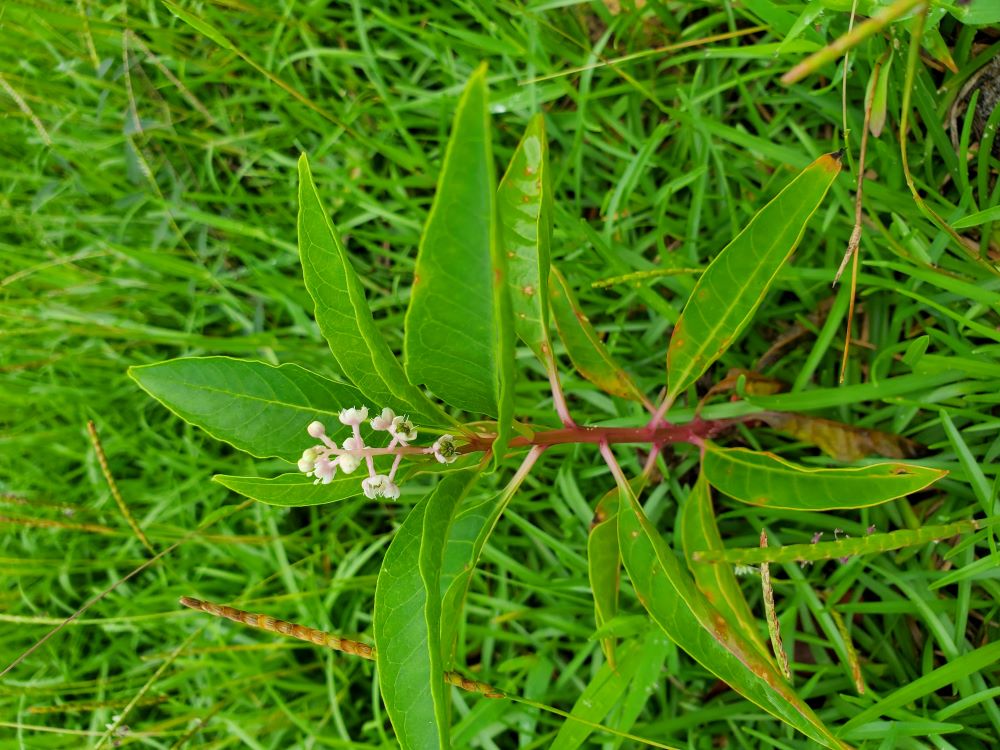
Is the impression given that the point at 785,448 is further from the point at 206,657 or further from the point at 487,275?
the point at 206,657

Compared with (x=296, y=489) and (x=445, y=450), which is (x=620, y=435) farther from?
(x=296, y=489)

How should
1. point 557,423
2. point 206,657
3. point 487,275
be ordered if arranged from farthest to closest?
point 206,657 < point 557,423 < point 487,275

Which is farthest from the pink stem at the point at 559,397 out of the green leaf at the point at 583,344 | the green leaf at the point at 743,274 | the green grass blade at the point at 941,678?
the green grass blade at the point at 941,678

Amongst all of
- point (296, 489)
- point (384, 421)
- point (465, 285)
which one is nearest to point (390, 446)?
point (384, 421)

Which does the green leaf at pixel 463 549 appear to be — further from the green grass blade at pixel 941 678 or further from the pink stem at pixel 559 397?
the green grass blade at pixel 941 678

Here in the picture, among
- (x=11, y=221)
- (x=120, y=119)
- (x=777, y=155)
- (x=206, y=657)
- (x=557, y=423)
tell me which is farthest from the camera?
(x=11, y=221)

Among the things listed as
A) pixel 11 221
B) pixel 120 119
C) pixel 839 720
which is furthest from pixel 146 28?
pixel 839 720

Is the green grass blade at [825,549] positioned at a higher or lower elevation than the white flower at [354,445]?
lower
